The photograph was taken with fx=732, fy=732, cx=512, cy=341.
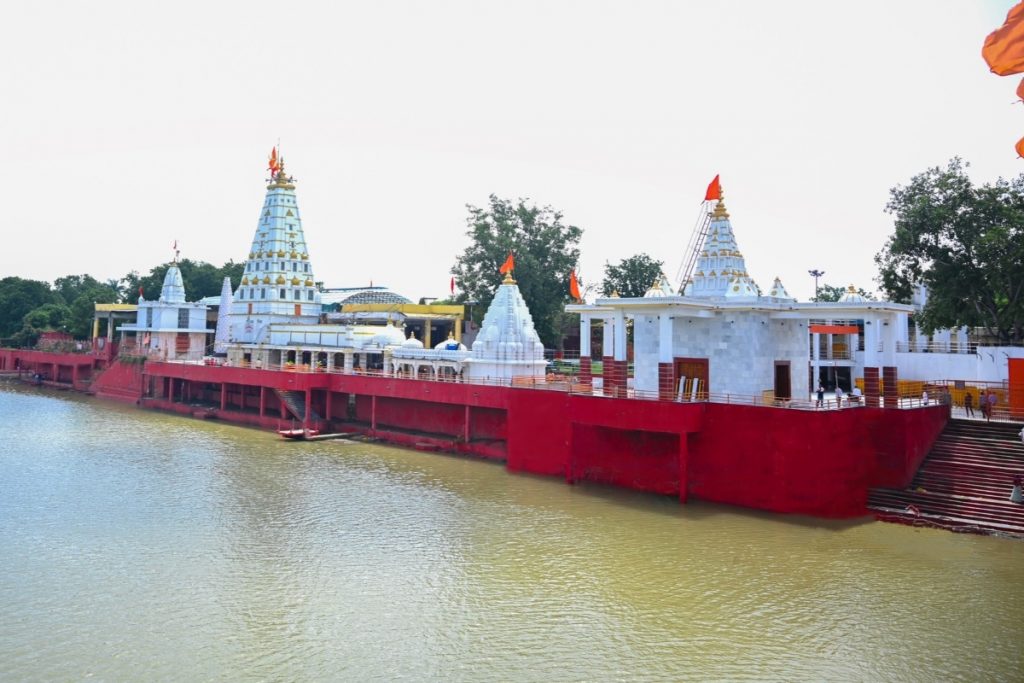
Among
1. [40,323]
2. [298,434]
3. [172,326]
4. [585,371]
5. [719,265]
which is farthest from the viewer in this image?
[40,323]

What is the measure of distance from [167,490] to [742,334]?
2173 cm

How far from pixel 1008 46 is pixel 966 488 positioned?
18417 millimetres

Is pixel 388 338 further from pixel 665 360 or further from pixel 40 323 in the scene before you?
pixel 40 323

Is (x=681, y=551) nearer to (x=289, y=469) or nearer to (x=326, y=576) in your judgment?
(x=326, y=576)

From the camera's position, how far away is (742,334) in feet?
88.5

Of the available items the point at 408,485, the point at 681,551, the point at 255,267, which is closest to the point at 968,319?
the point at 681,551

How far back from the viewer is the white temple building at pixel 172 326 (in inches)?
2339

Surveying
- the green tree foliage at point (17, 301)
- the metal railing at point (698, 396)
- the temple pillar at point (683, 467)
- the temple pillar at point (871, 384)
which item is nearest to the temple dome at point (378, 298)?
the metal railing at point (698, 396)

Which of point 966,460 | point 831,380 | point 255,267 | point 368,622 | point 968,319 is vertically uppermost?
point 255,267

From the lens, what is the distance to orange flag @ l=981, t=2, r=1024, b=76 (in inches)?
325

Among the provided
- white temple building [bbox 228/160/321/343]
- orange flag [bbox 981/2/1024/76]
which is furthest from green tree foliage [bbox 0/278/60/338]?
orange flag [bbox 981/2/1024/76]

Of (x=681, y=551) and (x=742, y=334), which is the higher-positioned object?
(x=742, y=334)

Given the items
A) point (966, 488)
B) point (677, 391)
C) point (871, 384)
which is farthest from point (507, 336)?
point (966, 488)

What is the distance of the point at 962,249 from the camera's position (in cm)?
3359
